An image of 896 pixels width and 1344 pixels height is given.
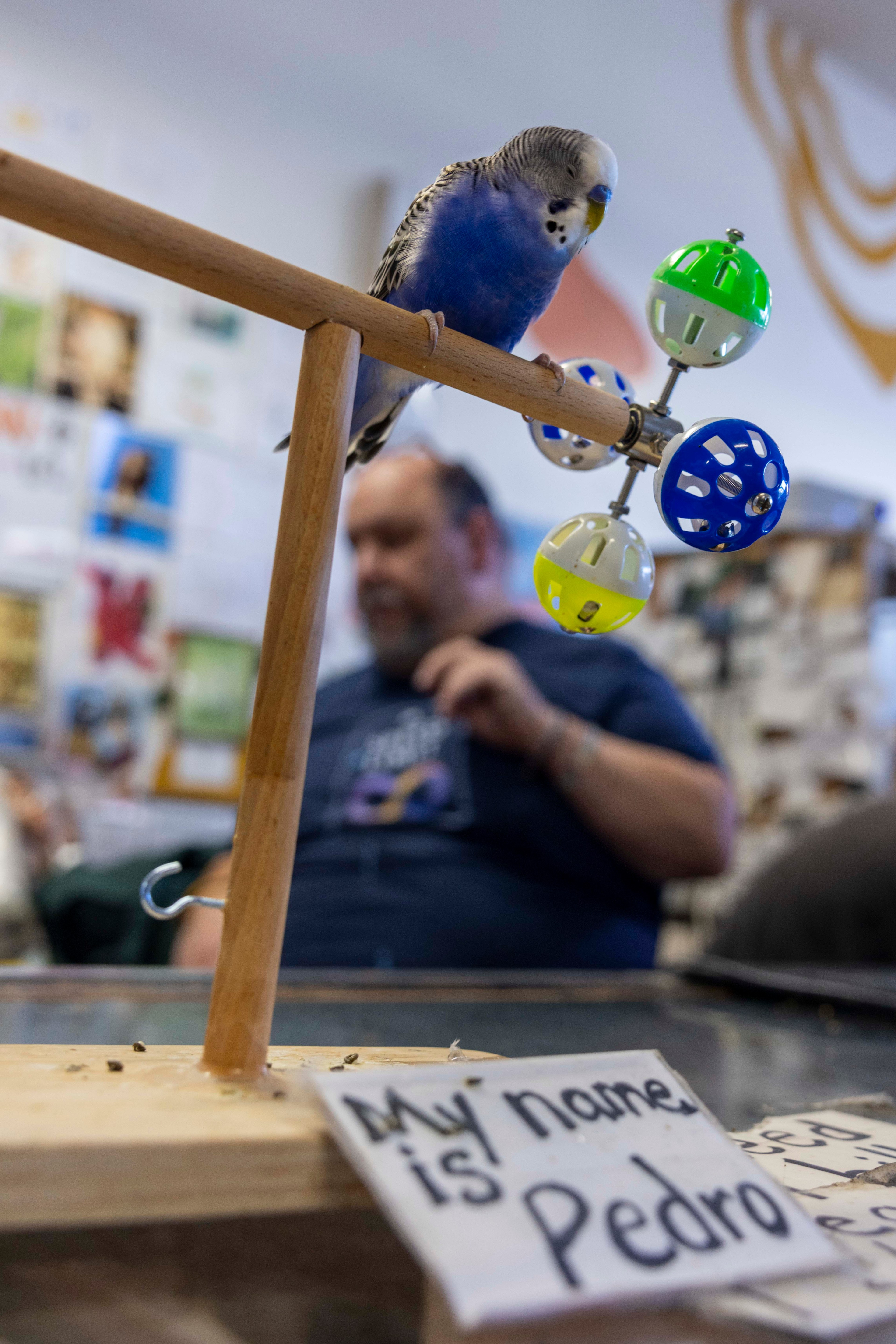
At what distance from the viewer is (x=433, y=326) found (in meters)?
0.35

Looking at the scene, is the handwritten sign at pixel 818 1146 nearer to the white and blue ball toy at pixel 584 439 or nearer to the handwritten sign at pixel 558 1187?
the handwritten sign at pixel 558 1187

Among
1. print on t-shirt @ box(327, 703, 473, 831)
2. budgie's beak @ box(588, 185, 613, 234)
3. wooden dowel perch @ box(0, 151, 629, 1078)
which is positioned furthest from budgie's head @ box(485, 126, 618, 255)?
print on t-shirt @ box(327, 703, 473, 831)

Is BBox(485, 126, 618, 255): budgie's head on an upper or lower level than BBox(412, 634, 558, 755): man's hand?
upper

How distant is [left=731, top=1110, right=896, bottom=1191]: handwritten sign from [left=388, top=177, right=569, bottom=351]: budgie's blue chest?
0.29 metres

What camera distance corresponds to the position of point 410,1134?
0.25m

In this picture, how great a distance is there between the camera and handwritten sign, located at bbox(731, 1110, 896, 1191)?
347 millimetres

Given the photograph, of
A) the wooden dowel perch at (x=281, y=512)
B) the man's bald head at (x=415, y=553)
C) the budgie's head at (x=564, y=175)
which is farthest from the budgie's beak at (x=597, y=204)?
the man's bald head at (x=415, y=553)

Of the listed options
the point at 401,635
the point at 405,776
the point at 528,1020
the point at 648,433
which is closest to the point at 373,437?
the point at 648,433

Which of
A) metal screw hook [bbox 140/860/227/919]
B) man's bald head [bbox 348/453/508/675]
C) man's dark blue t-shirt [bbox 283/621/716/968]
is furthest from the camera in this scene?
man's bald head [bbox 348/453/508/675]

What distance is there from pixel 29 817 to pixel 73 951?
29 centimetres

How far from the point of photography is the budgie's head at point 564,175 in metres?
0.39

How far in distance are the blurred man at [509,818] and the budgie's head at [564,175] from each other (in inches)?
28.8

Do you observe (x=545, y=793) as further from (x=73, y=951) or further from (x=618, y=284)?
(x=618, y=284)

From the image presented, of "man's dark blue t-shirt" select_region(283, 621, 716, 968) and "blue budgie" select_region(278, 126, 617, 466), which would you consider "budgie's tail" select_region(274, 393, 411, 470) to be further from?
"man's dark blue t-shirt" select_region(283, 621, 716, 968)
